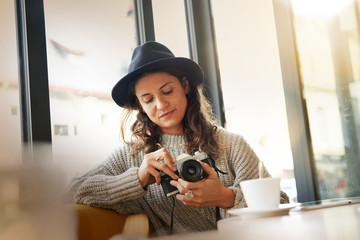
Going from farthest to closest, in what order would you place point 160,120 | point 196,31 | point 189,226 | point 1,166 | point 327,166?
point 196,31
point 327,166
point 160,120
point 189,226
point 1,166

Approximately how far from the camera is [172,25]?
2.02m

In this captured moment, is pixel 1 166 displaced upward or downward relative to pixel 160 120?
downward

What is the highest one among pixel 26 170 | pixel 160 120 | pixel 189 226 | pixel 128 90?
pixel 128 90

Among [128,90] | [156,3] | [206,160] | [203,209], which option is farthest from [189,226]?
[156,3]

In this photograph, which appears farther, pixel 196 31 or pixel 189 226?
pixel 196 31

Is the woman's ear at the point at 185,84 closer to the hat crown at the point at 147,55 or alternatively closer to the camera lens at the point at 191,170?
the hat crown at the point at 147,55

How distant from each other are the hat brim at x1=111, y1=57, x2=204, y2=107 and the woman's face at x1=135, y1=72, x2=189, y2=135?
1.5 inches

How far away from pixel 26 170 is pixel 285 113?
1967 millimetres

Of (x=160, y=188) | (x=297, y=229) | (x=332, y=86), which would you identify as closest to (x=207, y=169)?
(x=160, y=188)

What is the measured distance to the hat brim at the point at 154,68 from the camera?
3.94 ft

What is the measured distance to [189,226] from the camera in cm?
108

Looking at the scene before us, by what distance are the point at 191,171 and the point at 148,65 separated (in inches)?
16.9

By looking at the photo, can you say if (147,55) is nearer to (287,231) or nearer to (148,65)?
(148,65)

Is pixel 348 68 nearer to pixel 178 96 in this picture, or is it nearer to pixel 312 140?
pixel 312 140
